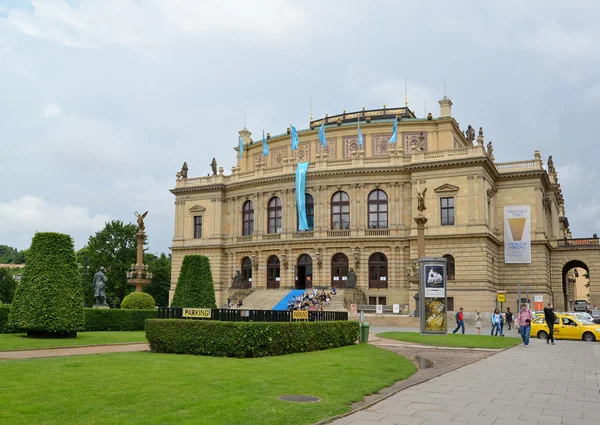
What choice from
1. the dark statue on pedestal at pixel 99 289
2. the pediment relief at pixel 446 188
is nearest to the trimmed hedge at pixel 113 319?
the dark statue on pedestal at pixel 99 289

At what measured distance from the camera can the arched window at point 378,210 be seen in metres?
60.2

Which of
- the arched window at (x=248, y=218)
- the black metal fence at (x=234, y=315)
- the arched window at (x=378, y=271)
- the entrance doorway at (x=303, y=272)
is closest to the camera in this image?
the black metal fence at (x=234, y=315)

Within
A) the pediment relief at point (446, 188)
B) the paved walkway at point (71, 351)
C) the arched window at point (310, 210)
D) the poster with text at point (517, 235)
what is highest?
the pediment relief at point (446, 188)

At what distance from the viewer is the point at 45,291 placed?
89.0 feet

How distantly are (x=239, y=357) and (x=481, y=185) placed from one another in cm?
4034

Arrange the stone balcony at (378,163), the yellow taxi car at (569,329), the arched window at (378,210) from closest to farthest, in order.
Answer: the yellow taxi car at (569,329) < the stone balcony at (378,163) < the arched window at (378,210)

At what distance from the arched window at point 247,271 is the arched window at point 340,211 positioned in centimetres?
1120

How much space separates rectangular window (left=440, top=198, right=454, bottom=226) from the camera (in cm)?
5662

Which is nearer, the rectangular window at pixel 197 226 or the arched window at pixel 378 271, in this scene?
the arched window at pixel 378 271

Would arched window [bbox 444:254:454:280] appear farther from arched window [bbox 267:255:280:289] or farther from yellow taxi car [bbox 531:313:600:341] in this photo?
yellow taxi car [bbox 531:313:600:341]

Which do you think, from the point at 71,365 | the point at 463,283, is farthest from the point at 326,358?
the point at 463,283

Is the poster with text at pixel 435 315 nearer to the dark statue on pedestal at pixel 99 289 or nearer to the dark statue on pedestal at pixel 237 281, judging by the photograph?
the dark statue on pedestal at pixel 99 289

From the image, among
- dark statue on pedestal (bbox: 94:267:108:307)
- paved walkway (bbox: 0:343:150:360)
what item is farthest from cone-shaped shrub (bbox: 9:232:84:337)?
dark statue on pedestal (bbox: 94:267:108:307)

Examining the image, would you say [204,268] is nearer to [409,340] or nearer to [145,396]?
[409,340]
